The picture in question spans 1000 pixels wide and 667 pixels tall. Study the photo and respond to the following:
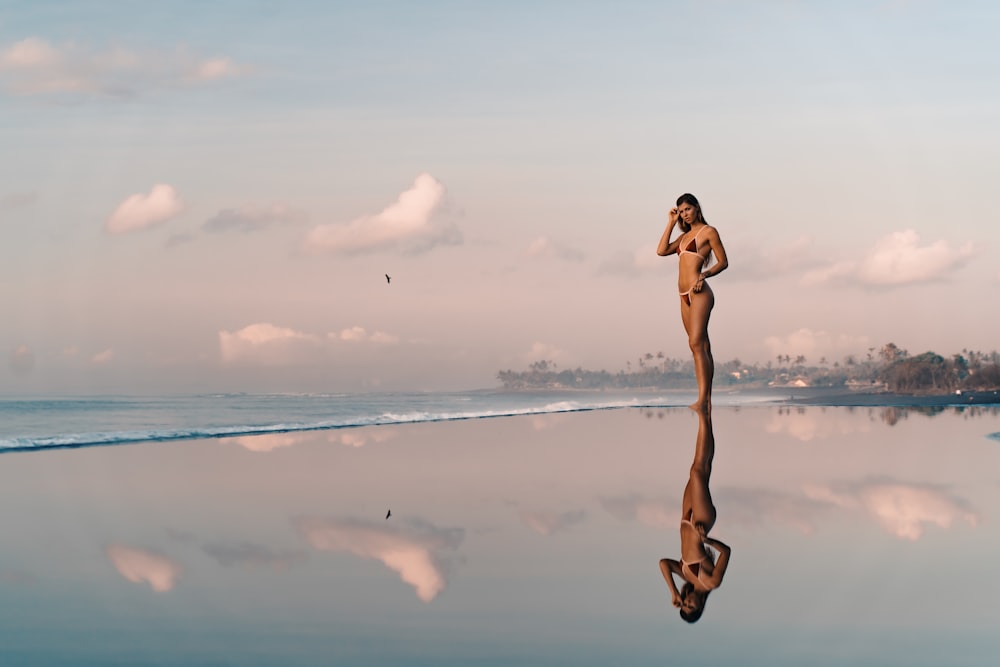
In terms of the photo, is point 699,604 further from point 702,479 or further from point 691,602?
point 702,479

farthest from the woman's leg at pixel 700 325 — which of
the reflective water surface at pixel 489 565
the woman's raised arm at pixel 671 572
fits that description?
the woman's raised arm at pixel 671 572

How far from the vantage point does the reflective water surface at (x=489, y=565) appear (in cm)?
369

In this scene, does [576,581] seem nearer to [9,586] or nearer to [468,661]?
[468,661]

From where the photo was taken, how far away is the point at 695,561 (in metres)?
5.09

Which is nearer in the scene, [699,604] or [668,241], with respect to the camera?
[699,604]

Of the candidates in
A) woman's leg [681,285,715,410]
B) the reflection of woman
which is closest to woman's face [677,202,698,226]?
woman's leg [681,285,715,410]

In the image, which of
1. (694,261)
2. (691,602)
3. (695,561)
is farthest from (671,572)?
(694,261)

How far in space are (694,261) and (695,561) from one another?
7.85 meters

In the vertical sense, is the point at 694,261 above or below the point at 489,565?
above

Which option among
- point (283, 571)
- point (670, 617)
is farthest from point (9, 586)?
point (670, 617)

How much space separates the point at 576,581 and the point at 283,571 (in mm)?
1370

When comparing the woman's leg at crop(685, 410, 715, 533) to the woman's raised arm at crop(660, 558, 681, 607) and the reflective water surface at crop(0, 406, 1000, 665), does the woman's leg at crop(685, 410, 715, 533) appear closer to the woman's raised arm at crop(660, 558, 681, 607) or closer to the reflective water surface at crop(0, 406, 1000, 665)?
the reflective water surface at crop(0, 406, 1000, 665)

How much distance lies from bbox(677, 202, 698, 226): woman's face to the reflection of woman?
5199 mm

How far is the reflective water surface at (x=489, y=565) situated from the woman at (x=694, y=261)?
267cm
